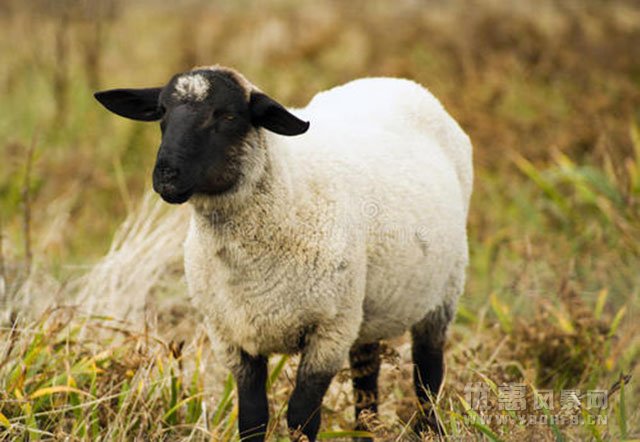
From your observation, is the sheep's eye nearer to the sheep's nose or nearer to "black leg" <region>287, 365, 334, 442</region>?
the sheep's nose

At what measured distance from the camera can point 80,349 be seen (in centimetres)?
448

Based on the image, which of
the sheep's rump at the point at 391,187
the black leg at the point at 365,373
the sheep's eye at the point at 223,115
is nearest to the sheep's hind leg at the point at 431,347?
the sheep's rump at the point at 391,187

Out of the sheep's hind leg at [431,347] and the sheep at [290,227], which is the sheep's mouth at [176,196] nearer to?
the sheep at [290,227]

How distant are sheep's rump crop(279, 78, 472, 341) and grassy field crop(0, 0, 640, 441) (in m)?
0.35

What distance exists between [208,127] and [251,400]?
123 cm

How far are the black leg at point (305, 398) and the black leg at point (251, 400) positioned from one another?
16cm

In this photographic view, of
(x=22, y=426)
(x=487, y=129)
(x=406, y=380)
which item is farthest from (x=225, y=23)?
(x=22, y=426)

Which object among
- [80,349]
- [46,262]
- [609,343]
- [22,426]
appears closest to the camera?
[22,426]

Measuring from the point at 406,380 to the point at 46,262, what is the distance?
7.76 ft

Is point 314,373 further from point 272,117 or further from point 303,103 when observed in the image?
point 303,103

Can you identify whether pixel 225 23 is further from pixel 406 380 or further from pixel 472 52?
pixel 406 380

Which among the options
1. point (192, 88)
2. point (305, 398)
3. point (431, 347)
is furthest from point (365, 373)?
point (192, 88)

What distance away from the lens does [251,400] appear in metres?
3.90

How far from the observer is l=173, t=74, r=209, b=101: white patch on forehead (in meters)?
3.45
